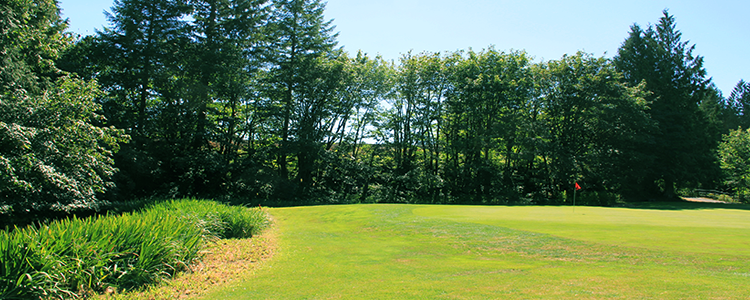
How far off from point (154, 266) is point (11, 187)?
10949 mm

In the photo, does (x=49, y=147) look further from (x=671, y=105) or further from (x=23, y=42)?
(x=671, y=105)

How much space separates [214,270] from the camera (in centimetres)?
668

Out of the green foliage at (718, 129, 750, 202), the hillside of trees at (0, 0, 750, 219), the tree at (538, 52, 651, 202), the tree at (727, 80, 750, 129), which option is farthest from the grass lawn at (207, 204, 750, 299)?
the tree at (727, 80, 750, 129)

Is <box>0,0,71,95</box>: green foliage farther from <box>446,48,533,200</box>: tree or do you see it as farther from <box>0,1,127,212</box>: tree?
<box>446,48,533,200</box>: tree

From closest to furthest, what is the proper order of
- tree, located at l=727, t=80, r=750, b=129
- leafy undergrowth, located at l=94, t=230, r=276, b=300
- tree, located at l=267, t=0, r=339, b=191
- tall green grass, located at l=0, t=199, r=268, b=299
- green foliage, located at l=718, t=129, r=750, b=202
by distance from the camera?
tall green grass, located at l=0, t=199, r=268, b=299, leafy undergrowth, located at l=94, t=230, r=276, b=300, tree, located at l=267, t=0, r=339, b=191, green foliage, located at l=718, t=129, r=750, b=202, tree, located at l=727, t=80, r=750, b=129

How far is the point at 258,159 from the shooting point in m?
30.3

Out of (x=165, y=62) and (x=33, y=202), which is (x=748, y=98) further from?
(x=33, y=202)

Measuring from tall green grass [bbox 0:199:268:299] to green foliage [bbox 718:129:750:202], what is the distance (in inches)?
1956

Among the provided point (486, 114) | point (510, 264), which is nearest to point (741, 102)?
point (486, 114)

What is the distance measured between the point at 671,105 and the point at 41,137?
45573 mm

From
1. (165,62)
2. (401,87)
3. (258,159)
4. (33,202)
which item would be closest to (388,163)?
(401,87)

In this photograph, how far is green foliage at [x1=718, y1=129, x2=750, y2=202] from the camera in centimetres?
3816

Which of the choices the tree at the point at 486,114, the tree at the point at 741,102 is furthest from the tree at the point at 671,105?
the tree at the point at 741,102

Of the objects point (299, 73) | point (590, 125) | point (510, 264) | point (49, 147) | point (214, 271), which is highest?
point (299, 73)
